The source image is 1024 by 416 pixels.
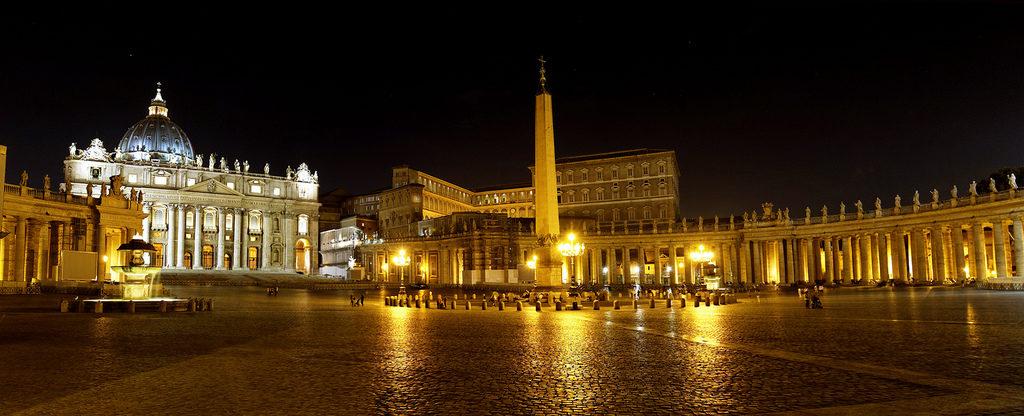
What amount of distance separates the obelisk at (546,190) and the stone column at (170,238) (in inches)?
3349

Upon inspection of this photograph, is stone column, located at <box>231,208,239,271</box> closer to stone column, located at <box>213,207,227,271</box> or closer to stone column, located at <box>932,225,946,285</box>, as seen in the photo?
stone column, located at <box>213,207,227,271</box>

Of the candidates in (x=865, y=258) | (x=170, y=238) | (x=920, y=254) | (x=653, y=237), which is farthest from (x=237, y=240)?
(x=920, y=254)

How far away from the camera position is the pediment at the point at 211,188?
104375mm

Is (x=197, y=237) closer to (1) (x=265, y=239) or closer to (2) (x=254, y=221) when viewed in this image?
(2) (x=254, y=221)

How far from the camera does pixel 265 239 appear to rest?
111375 mm

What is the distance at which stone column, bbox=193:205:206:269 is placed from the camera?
104 meters

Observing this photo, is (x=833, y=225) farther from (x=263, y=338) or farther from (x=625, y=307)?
(x=263, y=338)

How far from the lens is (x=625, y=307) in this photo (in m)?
A: 34.0

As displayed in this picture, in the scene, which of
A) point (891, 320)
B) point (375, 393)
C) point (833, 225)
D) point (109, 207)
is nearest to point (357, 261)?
point (109, 207)

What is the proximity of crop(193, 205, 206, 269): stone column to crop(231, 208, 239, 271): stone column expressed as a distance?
5.37 metres

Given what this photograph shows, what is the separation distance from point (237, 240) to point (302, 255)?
15285 millimetres

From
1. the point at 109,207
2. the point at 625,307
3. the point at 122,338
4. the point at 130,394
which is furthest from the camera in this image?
the point at 109,207

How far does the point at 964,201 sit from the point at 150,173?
363 feet

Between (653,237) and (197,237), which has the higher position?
(197,237)
